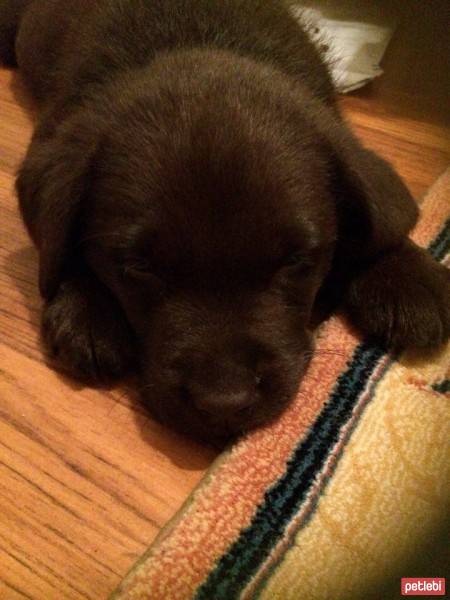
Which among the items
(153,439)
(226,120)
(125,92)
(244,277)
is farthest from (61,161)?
(153,439)

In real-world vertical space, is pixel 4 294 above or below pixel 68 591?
below

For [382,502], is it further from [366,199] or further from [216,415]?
[366,199]

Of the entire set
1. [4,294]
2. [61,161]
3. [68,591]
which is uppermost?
[61,161]

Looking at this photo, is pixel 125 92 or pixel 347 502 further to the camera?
pixel 125 92

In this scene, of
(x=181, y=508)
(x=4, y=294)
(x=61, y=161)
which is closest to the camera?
(x=181, y=508)

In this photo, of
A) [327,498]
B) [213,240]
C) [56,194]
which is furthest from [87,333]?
[327,498]

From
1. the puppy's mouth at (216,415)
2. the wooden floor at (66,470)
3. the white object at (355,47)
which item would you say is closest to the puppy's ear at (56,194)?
the wooden floor at (66,470)

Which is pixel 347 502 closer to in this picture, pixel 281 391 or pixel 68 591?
pixel 281 391
